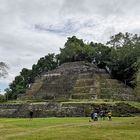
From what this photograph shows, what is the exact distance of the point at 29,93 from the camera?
76625 mm

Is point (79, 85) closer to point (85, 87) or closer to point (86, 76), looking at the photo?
point (85, 87)

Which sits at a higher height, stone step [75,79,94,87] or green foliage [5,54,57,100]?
green foliage [5,54,57,100]

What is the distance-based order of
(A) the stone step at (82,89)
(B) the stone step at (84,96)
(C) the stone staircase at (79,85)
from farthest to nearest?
1. (A) the stone step at (82,89)
2. (C) the stone staircase at (79,85)
3. (B) the stone step at (84,96)

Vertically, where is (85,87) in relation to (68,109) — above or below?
above

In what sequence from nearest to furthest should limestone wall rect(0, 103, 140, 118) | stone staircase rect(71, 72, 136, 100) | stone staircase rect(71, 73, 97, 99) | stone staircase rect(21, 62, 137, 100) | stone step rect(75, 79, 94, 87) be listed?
limestone wall rect(0, 103, 140, 118), stone staircase rect(71, 72, 136, 100), stone staircase rect(71, 73, 97, 99), stone staircase rect(21, 62, 137, 100), stone step rect(75, 79, 94, 87)

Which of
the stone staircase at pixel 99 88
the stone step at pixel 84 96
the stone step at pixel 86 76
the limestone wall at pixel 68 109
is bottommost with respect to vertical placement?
the limestone wall at pixel 68 109

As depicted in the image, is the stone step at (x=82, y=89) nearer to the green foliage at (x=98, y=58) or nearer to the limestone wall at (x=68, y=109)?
the green foliage at (x=98, y=58)

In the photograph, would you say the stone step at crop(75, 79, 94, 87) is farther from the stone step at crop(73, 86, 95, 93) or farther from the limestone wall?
the limestone wall

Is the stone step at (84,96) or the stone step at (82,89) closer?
the stone step at (84,96)

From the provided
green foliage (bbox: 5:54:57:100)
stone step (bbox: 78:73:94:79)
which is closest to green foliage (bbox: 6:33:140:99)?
green foliage (bbox: 5:54:57:100)

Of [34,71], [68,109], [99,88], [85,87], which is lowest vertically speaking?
[68,109]

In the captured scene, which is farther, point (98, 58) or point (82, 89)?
point (98, 58)

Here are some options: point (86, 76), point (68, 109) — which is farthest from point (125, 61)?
point (68, 109)

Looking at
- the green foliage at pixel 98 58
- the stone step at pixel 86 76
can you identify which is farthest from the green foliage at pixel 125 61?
the stone step at pixel 86 76
